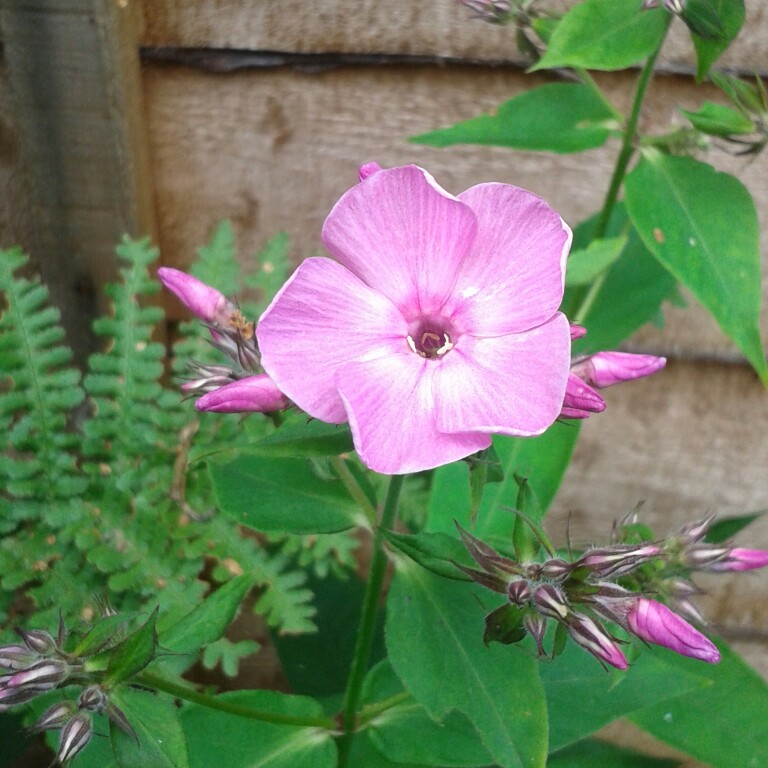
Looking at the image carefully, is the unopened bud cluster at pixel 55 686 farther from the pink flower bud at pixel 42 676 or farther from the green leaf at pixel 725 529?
the green leaf at pixel 725 529

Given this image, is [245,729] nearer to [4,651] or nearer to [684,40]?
[4,651]

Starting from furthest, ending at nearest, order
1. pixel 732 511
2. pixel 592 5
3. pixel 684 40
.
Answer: pixel 732 511
pixel 684 40
pixel 592 5

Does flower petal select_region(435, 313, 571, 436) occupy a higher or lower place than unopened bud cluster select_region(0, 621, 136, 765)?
higher

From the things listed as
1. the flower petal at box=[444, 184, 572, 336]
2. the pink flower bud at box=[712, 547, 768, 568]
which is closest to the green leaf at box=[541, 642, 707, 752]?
the pink flower bud at box=[712, 547, 768, 568]

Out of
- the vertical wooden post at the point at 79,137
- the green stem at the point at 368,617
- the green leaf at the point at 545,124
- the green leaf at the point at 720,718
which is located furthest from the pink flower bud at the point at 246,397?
Result: the vertical wooden post at the point at 79,137

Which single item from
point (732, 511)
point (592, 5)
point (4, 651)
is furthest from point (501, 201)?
point (732, 511)

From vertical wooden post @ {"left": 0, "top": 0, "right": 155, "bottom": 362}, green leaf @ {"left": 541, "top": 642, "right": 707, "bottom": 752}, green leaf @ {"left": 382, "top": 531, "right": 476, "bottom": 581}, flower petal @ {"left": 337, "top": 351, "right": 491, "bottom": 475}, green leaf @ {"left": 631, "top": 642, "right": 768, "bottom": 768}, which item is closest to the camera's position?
flower petal @ {"left": 337, "top": 351, "right": 491, "bottom": 475}

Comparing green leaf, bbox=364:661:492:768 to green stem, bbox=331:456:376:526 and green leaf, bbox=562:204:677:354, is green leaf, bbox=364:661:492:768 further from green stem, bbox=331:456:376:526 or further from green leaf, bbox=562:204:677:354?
green leaf, bbox=562:204:677:354
